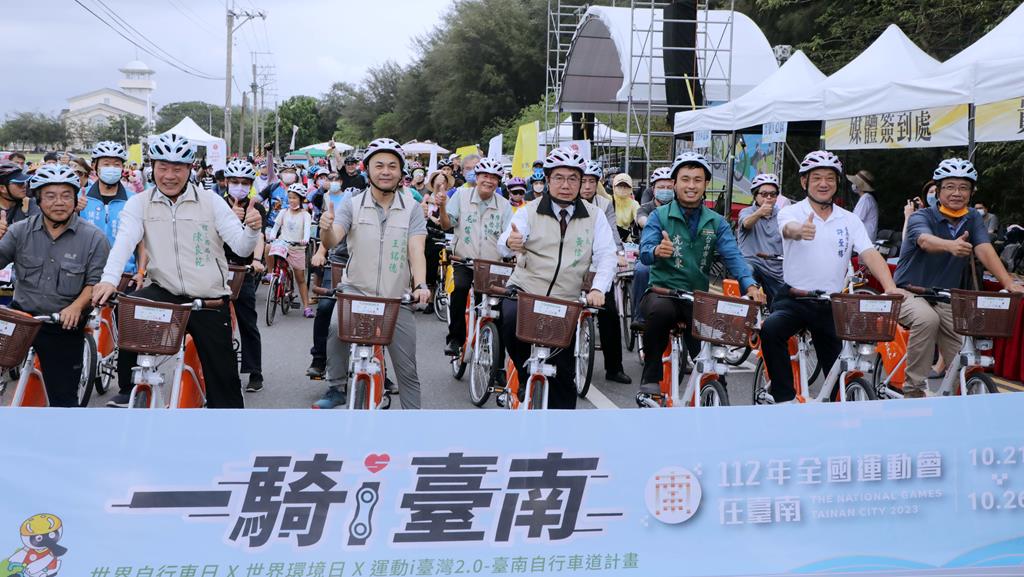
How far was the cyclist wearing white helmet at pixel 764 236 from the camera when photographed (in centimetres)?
996

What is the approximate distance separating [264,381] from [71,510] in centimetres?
579

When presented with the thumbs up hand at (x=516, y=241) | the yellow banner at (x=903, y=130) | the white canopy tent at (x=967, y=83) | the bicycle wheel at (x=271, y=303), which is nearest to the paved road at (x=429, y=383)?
the bicycle wheel at (x=271, y=303)

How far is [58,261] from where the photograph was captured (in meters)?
6.27

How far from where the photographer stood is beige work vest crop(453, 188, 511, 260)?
396 inches

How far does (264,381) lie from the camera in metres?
9.69

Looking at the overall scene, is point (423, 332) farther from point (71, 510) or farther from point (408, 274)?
point (71, 510)

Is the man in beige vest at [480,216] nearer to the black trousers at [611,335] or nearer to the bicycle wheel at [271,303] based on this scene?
the black trousers at [611,335]

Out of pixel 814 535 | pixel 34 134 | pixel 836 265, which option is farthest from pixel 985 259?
pixel 34 134

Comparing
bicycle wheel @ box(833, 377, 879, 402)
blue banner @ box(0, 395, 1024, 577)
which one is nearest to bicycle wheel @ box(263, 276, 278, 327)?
bicycle wheel @ box(833, 377, 879, 402)

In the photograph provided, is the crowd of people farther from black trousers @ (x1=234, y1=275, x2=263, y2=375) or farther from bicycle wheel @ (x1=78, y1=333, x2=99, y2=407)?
black trousers @ (x1=234, y1=275, x2=263, y2=375)

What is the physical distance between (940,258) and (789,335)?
141 cm

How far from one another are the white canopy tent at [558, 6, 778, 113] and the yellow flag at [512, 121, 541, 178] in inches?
220

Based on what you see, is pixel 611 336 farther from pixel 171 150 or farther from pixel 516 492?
pixel 516 492

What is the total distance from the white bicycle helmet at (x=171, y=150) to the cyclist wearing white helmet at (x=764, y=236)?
224 inches
